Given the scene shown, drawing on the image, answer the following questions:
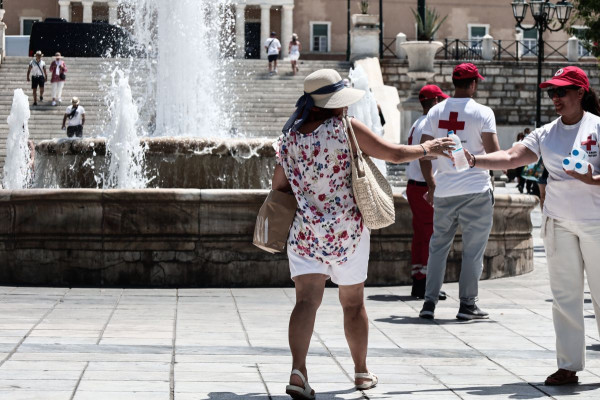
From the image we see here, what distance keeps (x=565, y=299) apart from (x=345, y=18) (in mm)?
52323

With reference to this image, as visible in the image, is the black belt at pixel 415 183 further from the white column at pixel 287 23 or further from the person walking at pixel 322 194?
the white column at pixel 287 23

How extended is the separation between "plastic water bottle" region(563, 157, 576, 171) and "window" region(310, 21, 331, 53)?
5207 centimetres

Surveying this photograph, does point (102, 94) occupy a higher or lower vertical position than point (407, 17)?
lower

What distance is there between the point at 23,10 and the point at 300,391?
53719 millimetres

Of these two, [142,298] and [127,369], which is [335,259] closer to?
[127,369]

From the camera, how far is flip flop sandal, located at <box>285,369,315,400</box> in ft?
18.9

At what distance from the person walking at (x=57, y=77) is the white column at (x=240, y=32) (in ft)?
80.8

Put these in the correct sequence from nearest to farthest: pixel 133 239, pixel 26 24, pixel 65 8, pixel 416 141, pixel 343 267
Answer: pixel 343 267 → pixel 416 141 → pixel 133 239 → pixel 65 8 → pixel 26 24

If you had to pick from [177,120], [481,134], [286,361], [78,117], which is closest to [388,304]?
[481,134]

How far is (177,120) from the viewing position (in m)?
20.2

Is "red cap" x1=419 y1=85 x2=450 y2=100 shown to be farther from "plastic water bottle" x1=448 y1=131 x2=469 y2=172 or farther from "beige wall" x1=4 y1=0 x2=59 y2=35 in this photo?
"beige wall" x1=4 y1=0 x2=59 y2=35

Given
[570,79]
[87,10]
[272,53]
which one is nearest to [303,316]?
[570,79]

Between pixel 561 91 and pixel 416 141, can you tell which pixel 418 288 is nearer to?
pixel 416 141

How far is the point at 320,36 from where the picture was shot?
58.0 m
